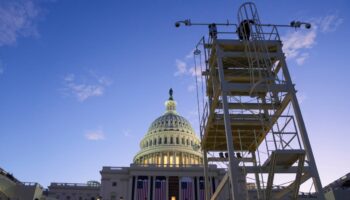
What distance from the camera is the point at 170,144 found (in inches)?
5177

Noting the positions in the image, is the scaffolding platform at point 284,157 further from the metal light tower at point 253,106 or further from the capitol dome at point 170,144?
the capitol dome at point 170,144

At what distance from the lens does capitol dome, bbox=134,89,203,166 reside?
419ft

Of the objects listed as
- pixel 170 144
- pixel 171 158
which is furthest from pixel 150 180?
pixel 170 144

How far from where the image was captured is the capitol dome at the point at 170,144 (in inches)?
5029

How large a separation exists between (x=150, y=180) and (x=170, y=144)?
43728mm

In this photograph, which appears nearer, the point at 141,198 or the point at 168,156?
the point at 141,198

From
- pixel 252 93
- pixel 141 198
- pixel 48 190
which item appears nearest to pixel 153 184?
pixel 141 198

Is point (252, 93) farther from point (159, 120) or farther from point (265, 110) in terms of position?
point (159, 120)

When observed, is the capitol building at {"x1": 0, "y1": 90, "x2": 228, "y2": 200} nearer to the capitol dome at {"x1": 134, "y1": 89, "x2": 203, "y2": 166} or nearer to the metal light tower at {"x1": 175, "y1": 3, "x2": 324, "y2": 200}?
the capitol dome at {"x1": 134, "y1": 89, "x2": 203, "y2": 166}

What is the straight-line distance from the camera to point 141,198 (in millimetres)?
84375

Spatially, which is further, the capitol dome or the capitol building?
the capitol dome

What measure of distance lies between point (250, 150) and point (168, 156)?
345 feet

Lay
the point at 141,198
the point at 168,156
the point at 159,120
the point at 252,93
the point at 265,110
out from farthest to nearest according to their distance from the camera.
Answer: the point at 159,120 < the point at 168,156 < the point at 141,198 < the point at 265,110 < the point at 252,93

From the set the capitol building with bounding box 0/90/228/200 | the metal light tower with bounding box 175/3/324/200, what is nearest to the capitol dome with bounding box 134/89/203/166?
the capitol building with bounding box 0/90/228/200
